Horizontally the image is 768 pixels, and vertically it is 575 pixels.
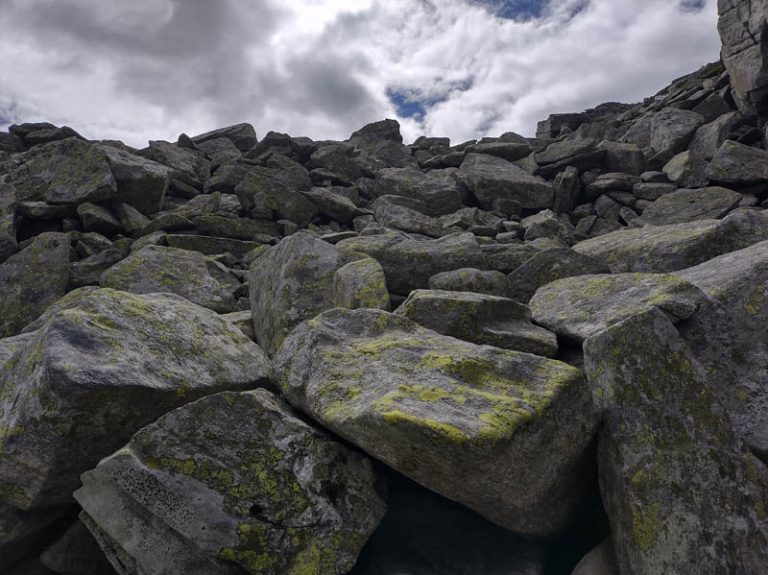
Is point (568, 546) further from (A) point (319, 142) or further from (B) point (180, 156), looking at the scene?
(A) point (319, 142)

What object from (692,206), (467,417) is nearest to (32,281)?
(467,417)

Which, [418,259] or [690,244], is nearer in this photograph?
[690,244]

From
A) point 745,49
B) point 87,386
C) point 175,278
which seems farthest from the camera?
point 745,49

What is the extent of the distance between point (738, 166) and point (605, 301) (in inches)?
602

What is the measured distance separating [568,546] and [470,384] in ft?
6.01

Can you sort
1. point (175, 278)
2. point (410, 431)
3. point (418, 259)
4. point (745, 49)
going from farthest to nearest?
1. point (745, 49)
2. point (175, 278)
3. point (418, 259)
4. point (410, 431)

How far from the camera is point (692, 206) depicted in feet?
53.1

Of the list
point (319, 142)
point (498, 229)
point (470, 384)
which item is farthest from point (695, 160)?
point (470, 384)

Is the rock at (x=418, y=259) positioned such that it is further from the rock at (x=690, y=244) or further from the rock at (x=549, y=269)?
the rock at (x=690, y=244)

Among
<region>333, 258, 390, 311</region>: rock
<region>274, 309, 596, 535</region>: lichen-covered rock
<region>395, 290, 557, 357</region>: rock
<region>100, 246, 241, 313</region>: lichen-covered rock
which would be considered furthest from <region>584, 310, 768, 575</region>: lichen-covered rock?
<region>100, 246, 241, 313</region>: lichen-covered rock

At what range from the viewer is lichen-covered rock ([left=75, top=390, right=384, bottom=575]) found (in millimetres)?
4258

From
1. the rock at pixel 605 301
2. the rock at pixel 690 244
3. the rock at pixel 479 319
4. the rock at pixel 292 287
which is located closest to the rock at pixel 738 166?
the rock at pixel 690 244

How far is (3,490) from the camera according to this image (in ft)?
15.4

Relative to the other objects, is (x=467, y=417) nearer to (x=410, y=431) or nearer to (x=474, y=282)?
(x=410, y=431)
